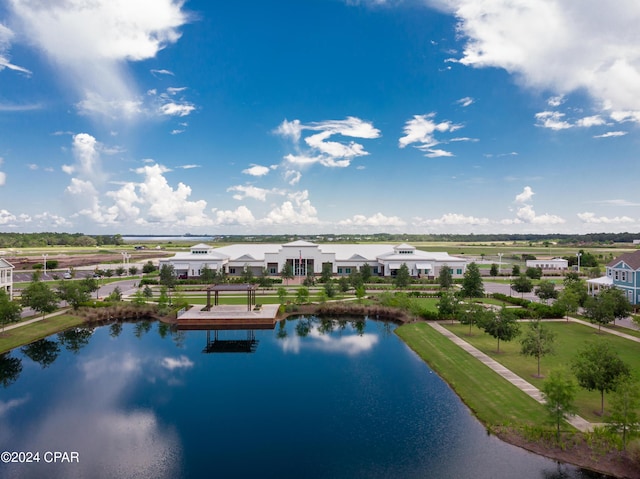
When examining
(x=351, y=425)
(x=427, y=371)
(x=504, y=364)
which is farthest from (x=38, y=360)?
(x=504, y=364)

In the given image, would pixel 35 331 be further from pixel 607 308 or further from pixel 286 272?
pixel 607 308

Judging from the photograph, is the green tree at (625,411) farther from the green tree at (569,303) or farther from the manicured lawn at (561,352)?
the green tree at (569,303)

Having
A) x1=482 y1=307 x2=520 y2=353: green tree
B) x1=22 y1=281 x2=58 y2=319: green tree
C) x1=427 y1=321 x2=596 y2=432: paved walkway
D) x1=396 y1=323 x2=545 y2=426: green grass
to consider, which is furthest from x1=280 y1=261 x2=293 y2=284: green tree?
x1=482 y1=307 x2=520 y2=353: green tree

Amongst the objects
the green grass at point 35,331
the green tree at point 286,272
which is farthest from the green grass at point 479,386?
the green tree at point 286,272

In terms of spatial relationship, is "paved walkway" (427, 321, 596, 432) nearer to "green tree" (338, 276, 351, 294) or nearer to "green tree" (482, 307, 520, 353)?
"green tree" (482, 307, 520, 353)

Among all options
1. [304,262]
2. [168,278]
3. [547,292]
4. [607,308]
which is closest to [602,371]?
[607,308]

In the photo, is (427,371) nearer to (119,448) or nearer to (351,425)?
(351,425)
